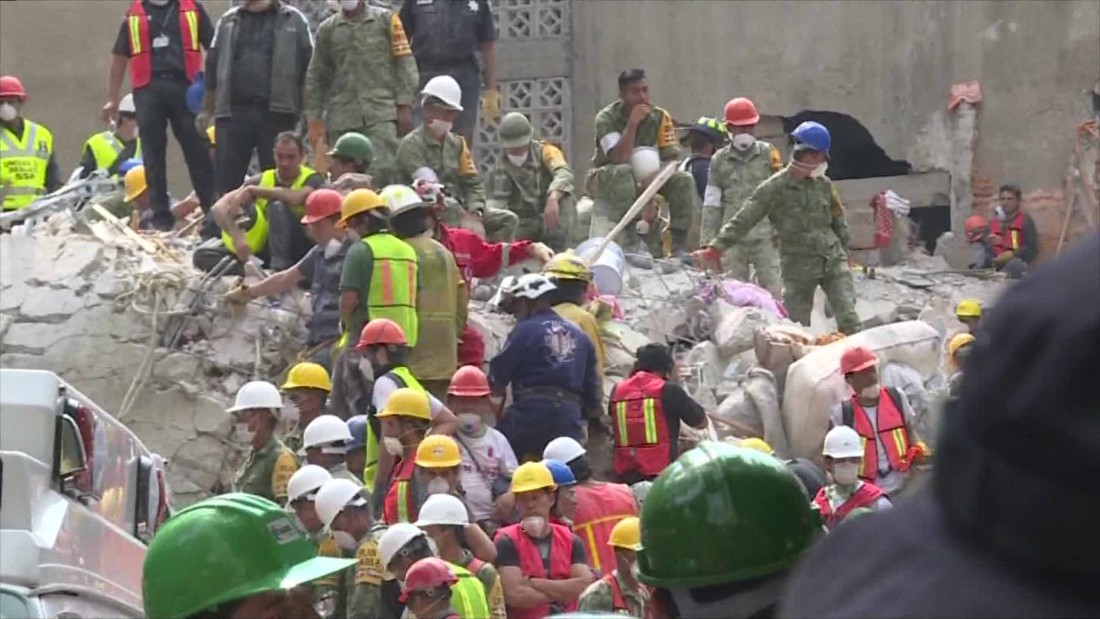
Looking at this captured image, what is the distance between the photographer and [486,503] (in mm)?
10070

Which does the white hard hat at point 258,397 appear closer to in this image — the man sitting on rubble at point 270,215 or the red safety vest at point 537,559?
the red safety vest at point 537,559

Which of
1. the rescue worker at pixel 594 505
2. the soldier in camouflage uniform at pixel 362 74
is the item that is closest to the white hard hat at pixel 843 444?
the rescue worker at pixel 594 505

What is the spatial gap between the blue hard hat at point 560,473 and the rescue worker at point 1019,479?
8.20 m

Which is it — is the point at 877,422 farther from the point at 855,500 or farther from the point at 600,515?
the point at 600,515

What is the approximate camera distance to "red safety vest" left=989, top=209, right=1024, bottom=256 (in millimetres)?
17547

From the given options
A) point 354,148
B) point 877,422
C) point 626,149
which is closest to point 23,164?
point 354,148

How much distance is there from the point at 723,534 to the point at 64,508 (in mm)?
3707

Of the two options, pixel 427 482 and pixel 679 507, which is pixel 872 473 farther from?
pixel 679 507

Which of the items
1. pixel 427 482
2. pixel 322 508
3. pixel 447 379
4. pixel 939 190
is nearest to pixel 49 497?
pixel 322 508

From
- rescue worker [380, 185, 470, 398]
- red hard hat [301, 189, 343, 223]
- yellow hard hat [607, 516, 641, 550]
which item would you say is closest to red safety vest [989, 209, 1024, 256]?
rescue worker [380, 185, 470, 398]

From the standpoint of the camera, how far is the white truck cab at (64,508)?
19.7ft

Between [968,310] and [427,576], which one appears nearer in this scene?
[427,576]

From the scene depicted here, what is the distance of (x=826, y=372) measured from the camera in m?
12.2

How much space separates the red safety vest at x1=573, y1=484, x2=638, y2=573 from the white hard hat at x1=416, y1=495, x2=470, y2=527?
33.7 inches
